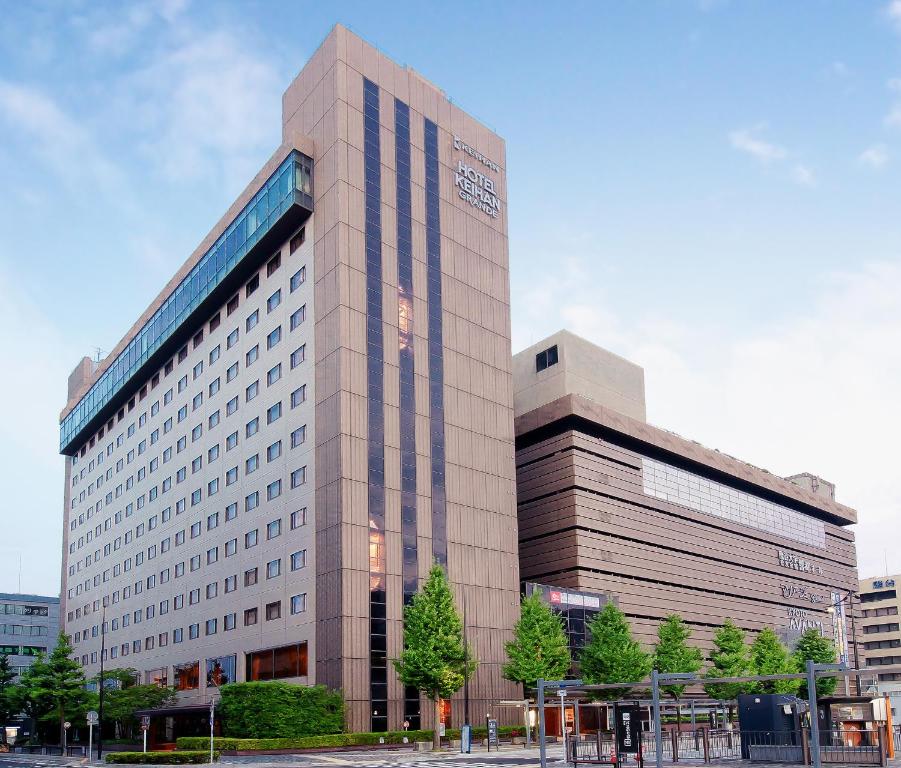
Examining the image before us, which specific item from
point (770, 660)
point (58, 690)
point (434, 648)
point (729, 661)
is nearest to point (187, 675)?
point (58, 690)

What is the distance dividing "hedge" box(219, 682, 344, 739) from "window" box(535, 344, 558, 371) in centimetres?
5778

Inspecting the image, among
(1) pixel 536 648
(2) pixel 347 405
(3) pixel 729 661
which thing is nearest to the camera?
(2) pixel 347 405

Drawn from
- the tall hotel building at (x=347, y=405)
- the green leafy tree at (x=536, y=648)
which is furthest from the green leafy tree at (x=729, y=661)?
the tall hotel building at (x=347, y=405)

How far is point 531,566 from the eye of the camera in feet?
376

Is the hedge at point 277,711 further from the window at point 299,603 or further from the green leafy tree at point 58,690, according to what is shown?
the green leafy tree at point 58,690

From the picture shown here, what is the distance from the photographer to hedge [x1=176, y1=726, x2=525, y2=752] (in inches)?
2635

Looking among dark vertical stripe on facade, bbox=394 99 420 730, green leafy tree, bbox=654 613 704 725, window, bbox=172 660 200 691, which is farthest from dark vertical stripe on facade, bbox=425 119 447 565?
window, bbox=172 660 200 691

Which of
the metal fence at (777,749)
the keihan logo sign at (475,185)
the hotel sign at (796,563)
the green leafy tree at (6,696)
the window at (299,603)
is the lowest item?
the green leafy tree at (6,696)

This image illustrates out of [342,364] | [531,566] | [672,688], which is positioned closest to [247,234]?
[342,364]

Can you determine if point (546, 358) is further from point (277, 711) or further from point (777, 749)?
point (777, 749)

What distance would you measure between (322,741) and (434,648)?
10692 mm

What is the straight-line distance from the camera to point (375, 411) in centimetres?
8606

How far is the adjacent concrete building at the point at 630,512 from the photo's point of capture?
112562mm

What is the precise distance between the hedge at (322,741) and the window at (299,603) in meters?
12.8
